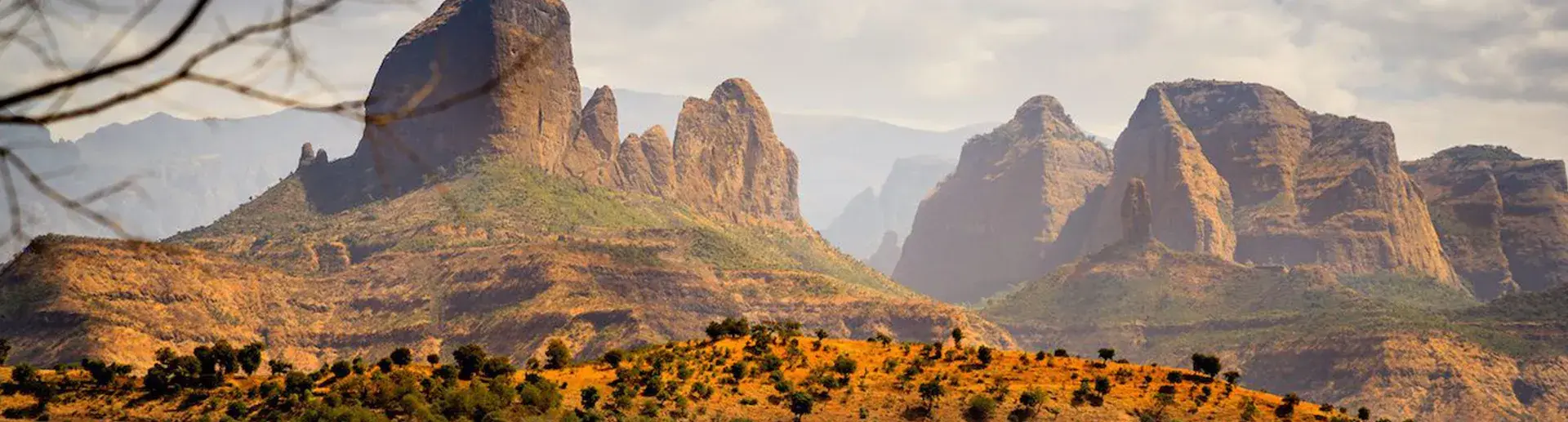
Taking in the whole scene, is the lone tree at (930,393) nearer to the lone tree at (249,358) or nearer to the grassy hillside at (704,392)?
the grassy hillside at (704,392)

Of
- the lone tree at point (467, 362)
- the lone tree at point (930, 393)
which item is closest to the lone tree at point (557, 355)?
the lone tree at point (467, 362)

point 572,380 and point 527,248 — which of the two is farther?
point 527,248

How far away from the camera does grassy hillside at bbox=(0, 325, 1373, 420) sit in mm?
79062

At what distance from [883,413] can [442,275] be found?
11939 centimetres

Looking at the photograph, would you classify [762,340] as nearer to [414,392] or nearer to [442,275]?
[414,392]

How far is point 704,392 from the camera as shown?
8819 cm

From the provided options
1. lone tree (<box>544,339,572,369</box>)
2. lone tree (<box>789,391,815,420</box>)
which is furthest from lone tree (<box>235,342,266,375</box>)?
lone tree (<box>789,391,815,420</box>)

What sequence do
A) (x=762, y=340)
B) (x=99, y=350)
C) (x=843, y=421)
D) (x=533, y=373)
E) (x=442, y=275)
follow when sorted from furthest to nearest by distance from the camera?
(x=442, y=275)
(x=99, y=350)
(x=762, y=340)
(x=533, y=373)
(x=843, y=421)

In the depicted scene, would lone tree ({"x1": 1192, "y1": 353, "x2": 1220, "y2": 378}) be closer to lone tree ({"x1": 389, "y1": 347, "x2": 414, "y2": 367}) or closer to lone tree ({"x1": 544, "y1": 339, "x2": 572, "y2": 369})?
lone tree ({"x1": 544, "y1": 339, "x2": 572, "y2": 369})

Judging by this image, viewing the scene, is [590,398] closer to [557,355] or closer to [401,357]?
[557,355]

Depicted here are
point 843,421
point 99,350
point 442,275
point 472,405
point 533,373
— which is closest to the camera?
point 472,405

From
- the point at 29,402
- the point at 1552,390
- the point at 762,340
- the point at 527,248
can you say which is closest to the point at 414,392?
A: the point at 29,402

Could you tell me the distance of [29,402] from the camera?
79125mm

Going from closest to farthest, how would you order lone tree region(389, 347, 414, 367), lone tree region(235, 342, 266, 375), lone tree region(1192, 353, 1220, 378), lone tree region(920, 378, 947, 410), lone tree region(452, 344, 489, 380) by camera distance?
lone tree region(920, 378, 947, 410) → lone tree region(452, 344, 489, 380) → lone tree region(235, 342, 266, 375) → lone tree region(1192, 353, 1220, 378) → lone tree region(389, 347, 414, 367)
